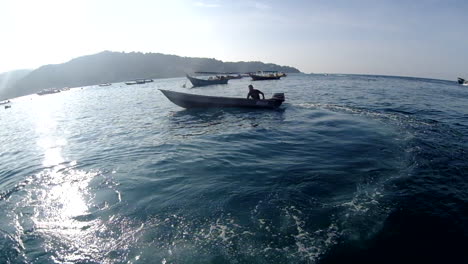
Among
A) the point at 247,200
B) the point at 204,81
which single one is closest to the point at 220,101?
the point at 247,200

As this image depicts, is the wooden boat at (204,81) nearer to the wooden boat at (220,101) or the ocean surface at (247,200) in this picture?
the wooden boat at (220,101)

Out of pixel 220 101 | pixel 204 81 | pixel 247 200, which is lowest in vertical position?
pixel 247 200

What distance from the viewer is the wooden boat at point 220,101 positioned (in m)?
23.2

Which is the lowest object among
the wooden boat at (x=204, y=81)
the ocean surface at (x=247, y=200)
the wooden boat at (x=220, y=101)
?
the ocean surface at (x=247, y=200)

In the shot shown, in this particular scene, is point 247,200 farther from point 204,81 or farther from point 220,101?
point 204,81

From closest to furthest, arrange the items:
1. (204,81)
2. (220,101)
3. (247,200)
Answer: (247,200) < (220,101) < (204,81)

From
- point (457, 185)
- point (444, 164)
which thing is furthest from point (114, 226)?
point (444, 164)

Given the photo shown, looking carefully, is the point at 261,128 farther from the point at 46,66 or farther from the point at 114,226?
the point at 46,66

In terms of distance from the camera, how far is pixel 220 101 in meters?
23.6

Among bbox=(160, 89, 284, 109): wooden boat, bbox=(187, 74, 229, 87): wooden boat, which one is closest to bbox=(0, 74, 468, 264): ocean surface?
bbox=(160, 89, 284, 109): wooden boat

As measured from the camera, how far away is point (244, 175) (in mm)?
8727

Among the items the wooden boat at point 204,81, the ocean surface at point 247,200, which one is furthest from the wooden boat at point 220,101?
the wooden boat at point 204,81

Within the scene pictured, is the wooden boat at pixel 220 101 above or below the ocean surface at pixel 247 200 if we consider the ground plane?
above

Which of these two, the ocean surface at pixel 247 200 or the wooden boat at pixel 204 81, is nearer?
the ocean surface at pixel 247 200
